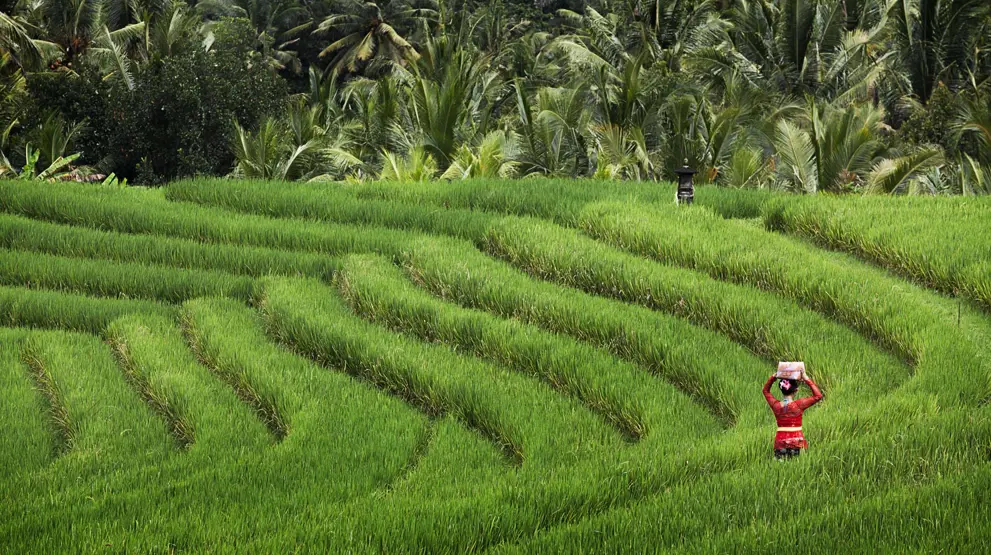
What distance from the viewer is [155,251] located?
8328 mm

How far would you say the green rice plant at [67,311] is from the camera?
726 centimetres

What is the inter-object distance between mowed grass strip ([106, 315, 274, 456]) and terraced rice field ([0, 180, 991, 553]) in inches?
1.1

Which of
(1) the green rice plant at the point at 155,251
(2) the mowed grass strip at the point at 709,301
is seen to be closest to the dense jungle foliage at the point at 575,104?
(1) the green rice plant at the point at 155,251

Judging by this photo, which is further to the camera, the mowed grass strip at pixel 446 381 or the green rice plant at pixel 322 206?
the green rice plant at pixel 322 206

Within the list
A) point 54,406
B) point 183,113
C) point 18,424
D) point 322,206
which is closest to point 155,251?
point 322,206

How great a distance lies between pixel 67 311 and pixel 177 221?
1734mm

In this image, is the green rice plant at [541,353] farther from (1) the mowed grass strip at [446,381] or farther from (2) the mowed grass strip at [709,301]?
(2) the mowed grass strip at [709,301]

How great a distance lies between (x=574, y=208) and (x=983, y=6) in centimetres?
1241

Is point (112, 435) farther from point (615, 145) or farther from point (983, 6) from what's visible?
point (983, 6)

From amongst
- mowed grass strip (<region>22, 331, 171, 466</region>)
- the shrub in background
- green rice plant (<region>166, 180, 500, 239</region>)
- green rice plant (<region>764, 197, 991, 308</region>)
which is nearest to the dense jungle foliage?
the shrub in background

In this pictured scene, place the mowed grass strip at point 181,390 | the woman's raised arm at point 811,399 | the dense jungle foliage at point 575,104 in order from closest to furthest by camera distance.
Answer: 1. the woman's raised arm at point 811,399
2. the mowed grass strip at point 181,390
3. the dense jungle foliage at point 575,104

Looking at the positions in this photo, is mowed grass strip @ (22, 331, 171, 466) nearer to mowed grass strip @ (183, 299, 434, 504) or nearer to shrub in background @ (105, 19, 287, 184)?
mowed grass strip @ (183, 299, 434, 504)

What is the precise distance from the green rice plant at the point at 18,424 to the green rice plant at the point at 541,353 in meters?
2.24

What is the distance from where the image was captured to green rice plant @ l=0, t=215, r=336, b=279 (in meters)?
8.00
